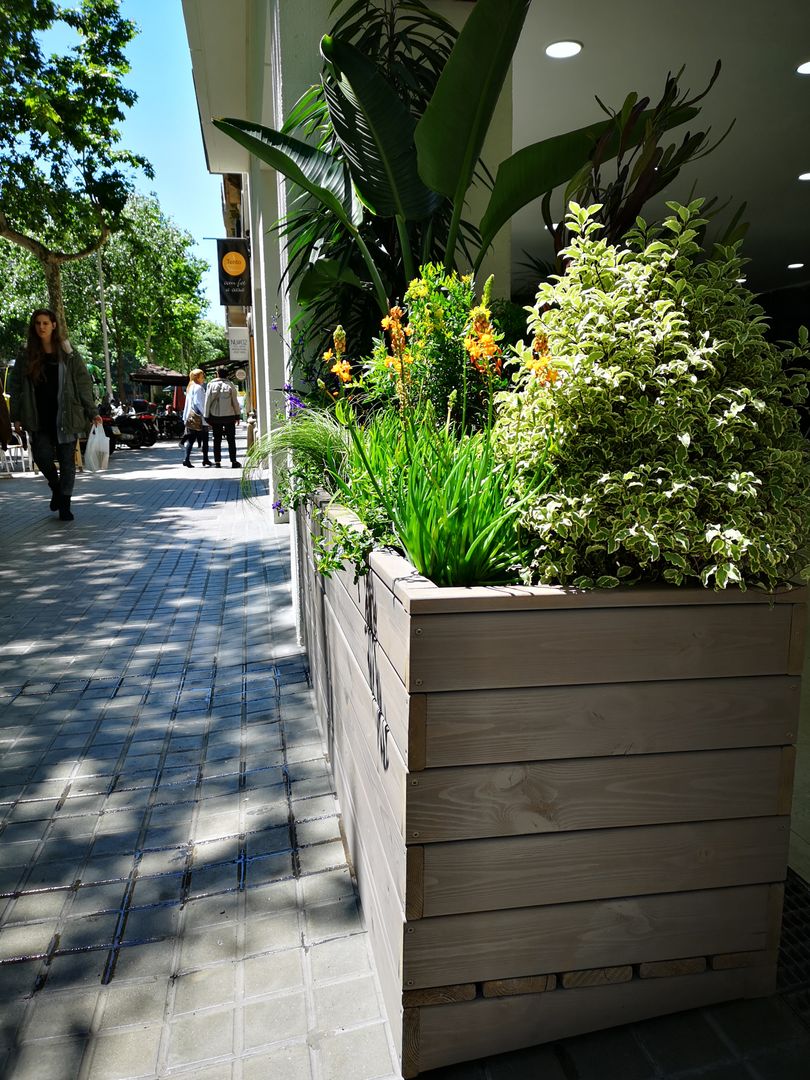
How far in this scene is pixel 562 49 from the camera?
6.23 meters

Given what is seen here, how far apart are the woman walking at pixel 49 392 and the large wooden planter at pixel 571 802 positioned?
310 inches

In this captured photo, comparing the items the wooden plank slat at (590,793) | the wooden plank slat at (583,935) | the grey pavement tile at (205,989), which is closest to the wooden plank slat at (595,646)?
the wooden plank slat at (590,793)

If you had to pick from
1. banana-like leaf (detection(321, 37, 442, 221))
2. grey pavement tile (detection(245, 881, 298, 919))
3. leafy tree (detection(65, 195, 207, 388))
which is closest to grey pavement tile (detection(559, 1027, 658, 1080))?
grey pavement tile (detection(245, 881, 298, 919))

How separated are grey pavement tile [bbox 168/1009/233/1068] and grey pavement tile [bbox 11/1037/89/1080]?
8.7 inches

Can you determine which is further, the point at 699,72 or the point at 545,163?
the point at 699,72

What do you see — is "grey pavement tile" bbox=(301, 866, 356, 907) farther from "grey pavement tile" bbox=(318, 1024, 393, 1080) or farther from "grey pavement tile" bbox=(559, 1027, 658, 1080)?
"grey pavement tile" bbox=(559, 1027, 658, 1080)

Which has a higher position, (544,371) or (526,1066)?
(544,371)

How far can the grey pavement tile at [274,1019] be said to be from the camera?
1.86 meters

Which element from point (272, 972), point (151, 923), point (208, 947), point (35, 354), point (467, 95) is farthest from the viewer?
point (35, 354)

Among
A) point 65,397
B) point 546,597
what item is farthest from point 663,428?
point 65,397

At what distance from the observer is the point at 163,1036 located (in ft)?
6.18

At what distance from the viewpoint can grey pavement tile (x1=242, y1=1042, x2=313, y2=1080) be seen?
1.76 meters

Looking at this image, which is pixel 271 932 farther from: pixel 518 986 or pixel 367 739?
pixel 518 986

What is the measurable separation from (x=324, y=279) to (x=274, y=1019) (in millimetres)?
3338
